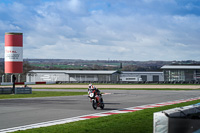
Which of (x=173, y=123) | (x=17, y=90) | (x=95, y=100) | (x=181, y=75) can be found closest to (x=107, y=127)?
(x=173, y=123)

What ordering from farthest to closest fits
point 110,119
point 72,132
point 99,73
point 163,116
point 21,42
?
point 99,73
point 21,42
point 110,119
point 72,132
point 163,116

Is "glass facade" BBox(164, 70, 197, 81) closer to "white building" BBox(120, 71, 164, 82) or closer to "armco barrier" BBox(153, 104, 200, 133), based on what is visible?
"white building" BBox(120, 71, 164, 82)

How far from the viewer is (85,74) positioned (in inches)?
3698

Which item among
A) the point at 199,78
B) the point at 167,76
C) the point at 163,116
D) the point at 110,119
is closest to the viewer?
the point at 163,116

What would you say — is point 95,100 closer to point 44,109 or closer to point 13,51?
point 44,109

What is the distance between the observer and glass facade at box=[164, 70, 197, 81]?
74.1 metres

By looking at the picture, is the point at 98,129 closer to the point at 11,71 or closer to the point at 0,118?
the point at 0,118

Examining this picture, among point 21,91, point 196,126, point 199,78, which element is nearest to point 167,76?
point 199,78

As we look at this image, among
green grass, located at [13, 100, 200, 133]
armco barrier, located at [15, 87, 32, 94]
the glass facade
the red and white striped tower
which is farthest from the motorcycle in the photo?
the glass facade

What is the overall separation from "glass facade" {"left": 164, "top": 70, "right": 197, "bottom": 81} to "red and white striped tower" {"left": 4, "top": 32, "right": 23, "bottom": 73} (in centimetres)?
4580

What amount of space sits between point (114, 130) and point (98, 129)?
596 millimetres

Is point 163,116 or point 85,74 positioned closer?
point 163,116

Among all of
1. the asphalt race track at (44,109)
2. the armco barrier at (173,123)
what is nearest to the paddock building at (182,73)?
the asphalt race track at (44,109)

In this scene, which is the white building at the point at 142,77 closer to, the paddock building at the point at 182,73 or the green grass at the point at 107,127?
the paddock building at the point at 182,73
